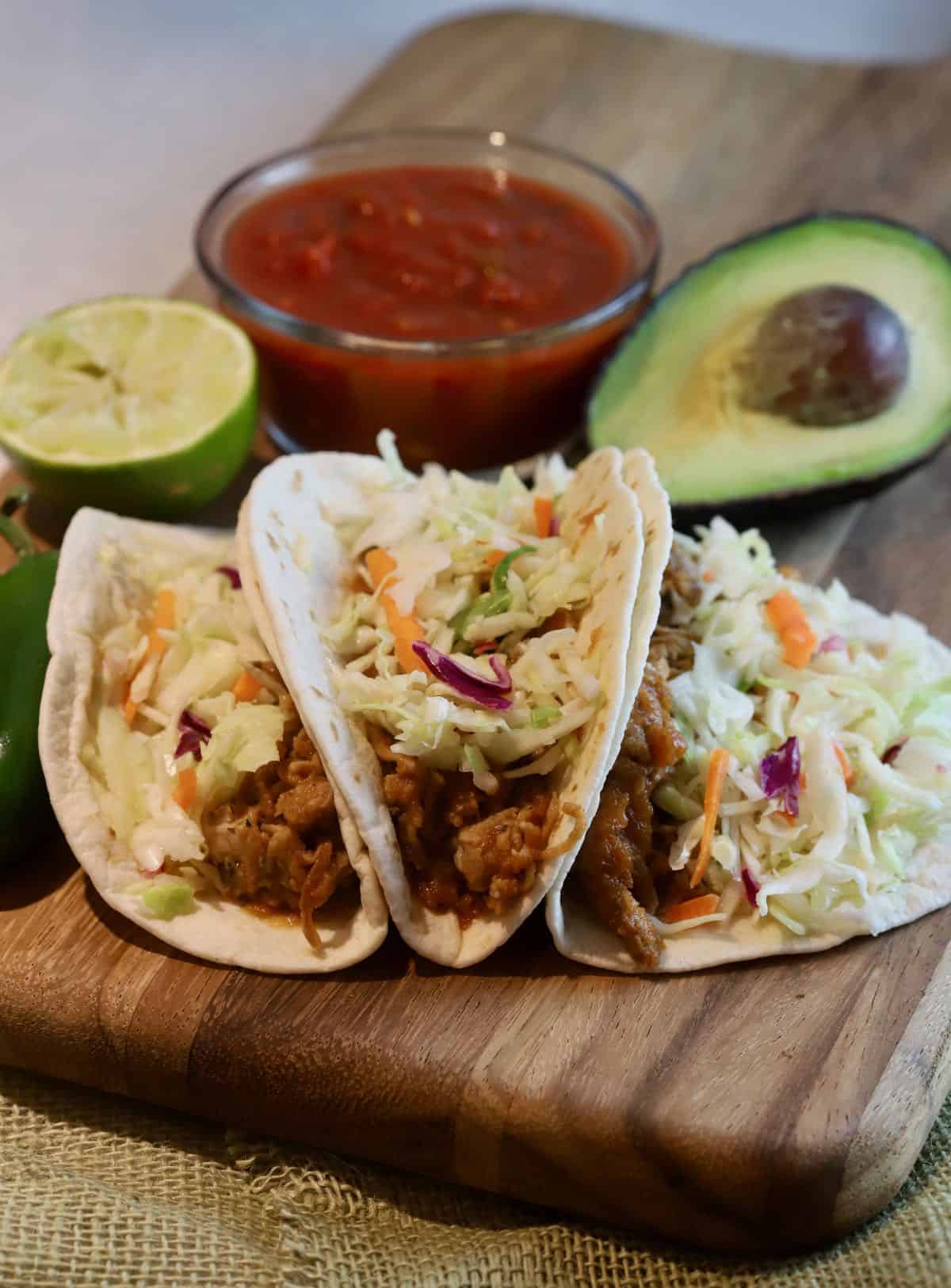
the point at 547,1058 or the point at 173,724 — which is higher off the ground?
the point at 173,724

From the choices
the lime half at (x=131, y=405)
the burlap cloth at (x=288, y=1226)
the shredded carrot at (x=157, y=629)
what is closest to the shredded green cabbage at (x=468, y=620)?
the shredded carrot at (x=157, y=629)

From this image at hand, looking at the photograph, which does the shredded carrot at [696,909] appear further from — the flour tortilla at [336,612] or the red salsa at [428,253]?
the red salsa at [428,253]

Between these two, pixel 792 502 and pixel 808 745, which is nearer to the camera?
pixel 808 745

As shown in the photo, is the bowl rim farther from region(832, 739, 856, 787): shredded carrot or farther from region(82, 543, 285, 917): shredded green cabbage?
region(832, 739, 856, 787): shredded carrot

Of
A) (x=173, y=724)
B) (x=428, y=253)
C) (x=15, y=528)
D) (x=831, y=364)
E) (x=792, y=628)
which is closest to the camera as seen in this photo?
(x=173, y=724)

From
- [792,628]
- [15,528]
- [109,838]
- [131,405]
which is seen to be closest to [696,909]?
[792,628]

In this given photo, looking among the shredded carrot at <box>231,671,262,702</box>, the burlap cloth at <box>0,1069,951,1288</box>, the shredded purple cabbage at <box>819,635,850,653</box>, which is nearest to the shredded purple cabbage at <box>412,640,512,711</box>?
the shredded carrot at <box>231,671,262,702</box>

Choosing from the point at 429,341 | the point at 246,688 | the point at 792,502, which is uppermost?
the point at 429,341

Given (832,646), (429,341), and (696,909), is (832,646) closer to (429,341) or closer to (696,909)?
(696,909)
